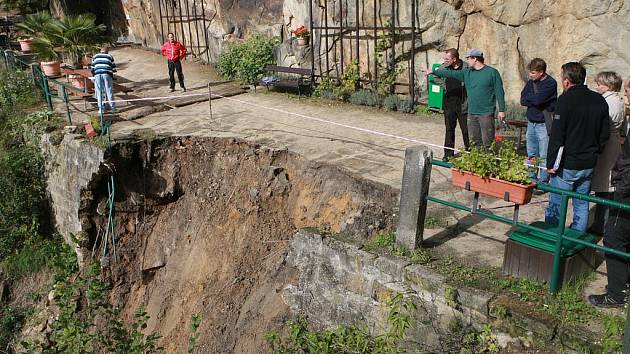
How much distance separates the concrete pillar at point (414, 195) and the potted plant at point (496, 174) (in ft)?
1.01

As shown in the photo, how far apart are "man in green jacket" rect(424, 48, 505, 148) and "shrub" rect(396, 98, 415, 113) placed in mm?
4187

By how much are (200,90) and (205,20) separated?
513cm

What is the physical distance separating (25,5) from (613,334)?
25.6 metres

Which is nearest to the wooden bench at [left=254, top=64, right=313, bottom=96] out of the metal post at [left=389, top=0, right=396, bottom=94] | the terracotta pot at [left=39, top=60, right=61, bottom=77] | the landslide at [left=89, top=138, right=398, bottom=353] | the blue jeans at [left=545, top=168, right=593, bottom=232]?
the metal post at [left=389, top=0, right=396, bottom=94]

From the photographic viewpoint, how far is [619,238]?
4.81m

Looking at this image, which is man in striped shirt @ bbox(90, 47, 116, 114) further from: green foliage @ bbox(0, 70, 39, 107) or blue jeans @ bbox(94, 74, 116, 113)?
green foliage @ bbox(0, 70, 39, 107)

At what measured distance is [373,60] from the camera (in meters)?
13.4

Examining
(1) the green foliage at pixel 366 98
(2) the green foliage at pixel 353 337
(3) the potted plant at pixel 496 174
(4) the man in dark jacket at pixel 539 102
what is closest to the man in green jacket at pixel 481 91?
(4) the man in dark jacket at pixel 539 102

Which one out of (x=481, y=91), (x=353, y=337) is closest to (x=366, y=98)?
(x=481, y=91)

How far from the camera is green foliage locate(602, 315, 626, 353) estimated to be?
4203 mm

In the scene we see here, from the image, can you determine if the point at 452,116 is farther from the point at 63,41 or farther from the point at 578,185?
the point at 63,41

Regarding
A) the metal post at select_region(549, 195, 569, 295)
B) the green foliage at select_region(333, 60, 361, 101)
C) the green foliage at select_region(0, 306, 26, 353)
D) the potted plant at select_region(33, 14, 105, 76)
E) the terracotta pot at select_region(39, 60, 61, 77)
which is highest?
the potted plant at select_region(33, 14, 105, 76)

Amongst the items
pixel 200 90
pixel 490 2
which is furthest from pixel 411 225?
pixel 200 90

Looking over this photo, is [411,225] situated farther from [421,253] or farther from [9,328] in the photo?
[9,328]
